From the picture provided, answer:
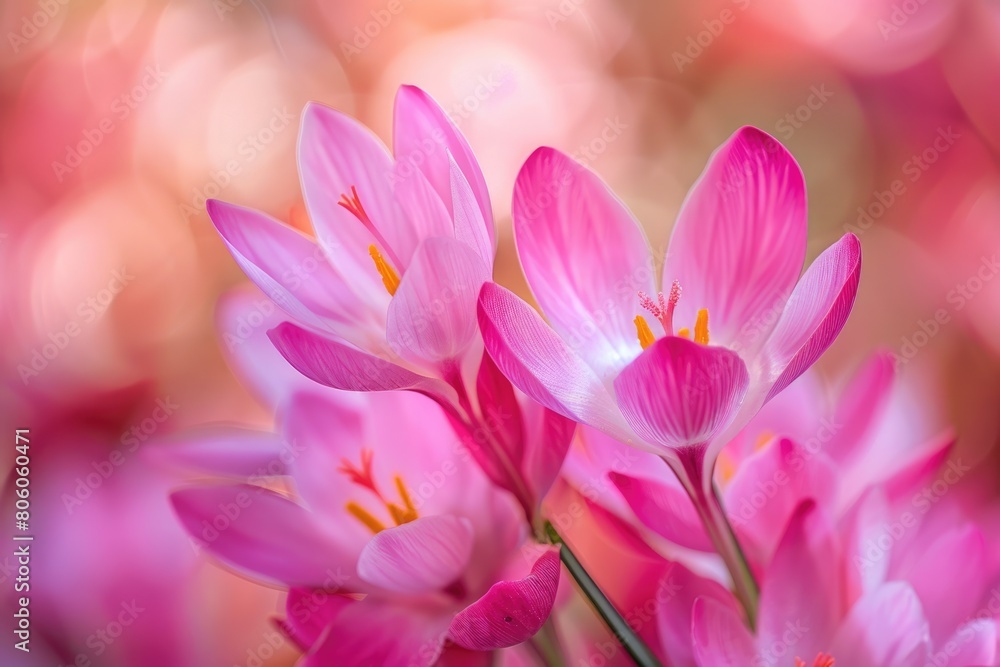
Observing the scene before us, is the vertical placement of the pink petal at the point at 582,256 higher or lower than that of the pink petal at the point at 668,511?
higher

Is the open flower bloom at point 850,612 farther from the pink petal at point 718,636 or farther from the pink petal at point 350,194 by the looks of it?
the pink petal at point 350,194

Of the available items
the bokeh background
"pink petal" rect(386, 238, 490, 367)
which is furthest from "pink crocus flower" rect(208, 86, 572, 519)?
the bokeh background

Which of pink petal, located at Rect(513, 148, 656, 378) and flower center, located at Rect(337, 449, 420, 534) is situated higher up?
pink petal, located at Rect(513, 148, 656, 378)

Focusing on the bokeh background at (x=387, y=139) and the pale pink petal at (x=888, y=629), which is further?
the bokeh background at (x=387, y=139)

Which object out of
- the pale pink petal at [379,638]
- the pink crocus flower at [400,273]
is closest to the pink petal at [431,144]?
the pink crocus flower at [400,273]

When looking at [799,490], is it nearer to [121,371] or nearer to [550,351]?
[550,351]

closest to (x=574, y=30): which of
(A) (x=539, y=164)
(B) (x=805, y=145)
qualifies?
(B) (x=805, y=145)

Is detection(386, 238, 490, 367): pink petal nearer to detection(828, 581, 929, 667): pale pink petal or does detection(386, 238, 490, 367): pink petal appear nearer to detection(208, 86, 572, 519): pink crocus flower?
detection(208, 86, 572, 519): pink crocus flower
